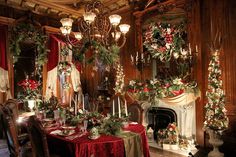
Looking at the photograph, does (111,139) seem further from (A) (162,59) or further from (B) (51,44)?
(B) (51,44)

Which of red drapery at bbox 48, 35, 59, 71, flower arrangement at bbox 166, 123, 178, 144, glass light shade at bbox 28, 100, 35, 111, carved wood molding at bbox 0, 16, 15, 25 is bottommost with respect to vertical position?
flower arrangement at bbox 166, 123, 178, 144

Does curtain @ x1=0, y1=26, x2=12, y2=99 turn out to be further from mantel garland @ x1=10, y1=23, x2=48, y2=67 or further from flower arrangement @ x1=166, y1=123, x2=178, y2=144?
flower arrangement @ x1=166, y1=123, x2=178, y2=144

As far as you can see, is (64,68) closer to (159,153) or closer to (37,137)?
(159,153)

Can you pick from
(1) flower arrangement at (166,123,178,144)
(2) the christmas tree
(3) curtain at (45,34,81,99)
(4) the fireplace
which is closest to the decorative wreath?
(2) the christmas tree

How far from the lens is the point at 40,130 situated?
82.7 inches

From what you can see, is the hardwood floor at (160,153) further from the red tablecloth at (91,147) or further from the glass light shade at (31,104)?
the glass light shade at (31,104)

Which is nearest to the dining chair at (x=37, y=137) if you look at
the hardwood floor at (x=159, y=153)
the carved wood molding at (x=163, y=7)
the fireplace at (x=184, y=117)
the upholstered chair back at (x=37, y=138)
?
the upholstered chair back at (x=37, y=138)

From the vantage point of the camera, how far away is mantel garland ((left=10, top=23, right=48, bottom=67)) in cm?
473

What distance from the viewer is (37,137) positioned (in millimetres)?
2221

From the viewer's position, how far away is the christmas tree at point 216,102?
329cm

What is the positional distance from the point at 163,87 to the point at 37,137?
2.55m

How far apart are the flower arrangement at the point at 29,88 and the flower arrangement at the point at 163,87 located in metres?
2.30

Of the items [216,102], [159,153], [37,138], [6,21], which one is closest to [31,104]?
[6,21]

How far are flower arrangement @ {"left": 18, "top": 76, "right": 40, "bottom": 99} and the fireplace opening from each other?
274cm
